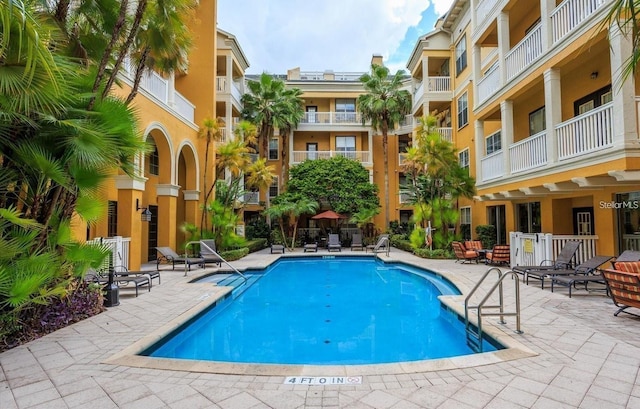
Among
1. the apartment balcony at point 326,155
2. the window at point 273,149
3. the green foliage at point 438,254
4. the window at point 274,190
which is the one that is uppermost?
the window at point 273,149

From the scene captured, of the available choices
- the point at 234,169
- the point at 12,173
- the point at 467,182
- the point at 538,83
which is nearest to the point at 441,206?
the point at 467,182

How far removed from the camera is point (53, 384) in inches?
150

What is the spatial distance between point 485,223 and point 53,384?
17.1m

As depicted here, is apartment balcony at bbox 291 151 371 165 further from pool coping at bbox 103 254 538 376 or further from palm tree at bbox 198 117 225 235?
pool coping at bbox 103 254 538 376

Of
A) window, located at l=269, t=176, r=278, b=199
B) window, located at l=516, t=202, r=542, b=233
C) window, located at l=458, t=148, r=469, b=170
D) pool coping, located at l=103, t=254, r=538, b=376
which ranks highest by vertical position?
window, located at l=458, t=148, r=469, b=170

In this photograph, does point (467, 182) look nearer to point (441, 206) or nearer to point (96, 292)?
point (441, 206)

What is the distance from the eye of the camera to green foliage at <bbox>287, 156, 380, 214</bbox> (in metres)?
24.4

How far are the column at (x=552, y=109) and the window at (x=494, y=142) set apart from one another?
231 inches

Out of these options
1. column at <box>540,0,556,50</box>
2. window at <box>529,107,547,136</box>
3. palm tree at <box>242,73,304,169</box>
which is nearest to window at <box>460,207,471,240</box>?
window at <box>529,107,547,136</box>

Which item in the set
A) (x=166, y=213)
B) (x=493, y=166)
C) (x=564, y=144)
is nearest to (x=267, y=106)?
(x=166, y=213)

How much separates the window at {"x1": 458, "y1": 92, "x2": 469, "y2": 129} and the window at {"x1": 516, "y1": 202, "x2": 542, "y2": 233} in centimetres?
616

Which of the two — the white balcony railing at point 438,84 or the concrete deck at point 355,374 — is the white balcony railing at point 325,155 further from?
the concrete deck at point 355,374

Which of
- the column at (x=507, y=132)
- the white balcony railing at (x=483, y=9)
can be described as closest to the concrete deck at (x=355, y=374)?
the column at (x=507, y=132)

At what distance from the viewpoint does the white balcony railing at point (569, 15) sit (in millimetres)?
8555
